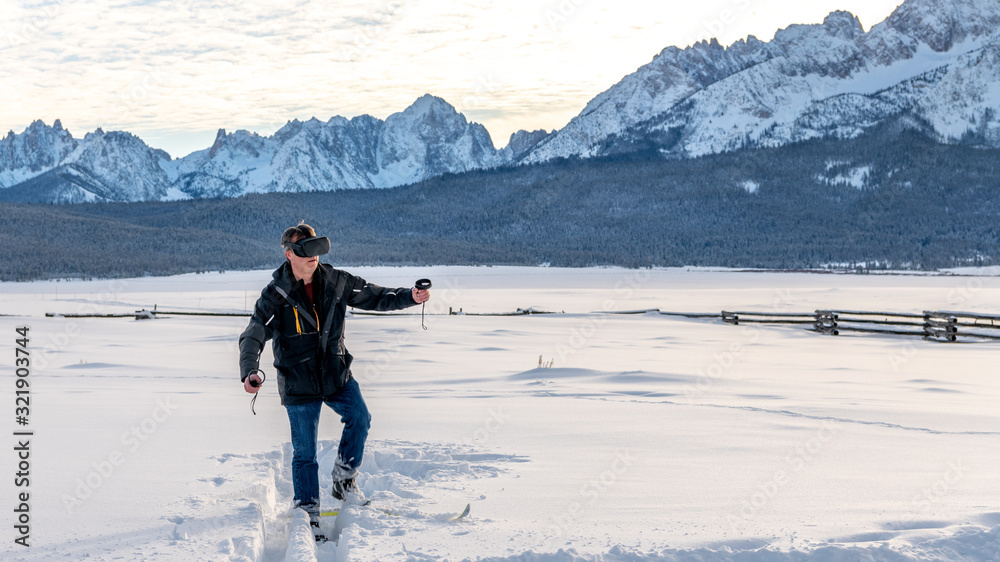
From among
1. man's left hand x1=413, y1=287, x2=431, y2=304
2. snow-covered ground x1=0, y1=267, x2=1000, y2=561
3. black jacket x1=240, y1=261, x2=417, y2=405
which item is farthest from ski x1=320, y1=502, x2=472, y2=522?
man's left hand x1=413, y1=287, x2=431, y2=304

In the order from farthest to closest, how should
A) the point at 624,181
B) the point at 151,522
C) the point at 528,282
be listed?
the point at 624,181 → the point at 528,282 → the point at 151,522

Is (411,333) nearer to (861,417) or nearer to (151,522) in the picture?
(861,417)

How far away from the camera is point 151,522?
490cm

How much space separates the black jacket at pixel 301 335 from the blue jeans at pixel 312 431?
0.09 metres

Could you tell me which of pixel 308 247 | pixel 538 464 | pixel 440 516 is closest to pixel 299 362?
pixel 308 247

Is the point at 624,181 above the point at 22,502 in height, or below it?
above

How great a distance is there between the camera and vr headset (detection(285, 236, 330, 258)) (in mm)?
4789

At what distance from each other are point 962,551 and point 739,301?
43.6 meters

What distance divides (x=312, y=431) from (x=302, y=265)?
1.09m

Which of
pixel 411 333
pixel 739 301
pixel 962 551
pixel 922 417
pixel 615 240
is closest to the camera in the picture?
pixel 962 551

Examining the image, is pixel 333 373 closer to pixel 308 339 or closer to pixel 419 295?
pixel 308 339

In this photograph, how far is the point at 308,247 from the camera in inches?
189

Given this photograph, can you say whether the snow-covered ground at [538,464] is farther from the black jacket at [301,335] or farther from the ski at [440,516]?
the black jacket at [301,335]

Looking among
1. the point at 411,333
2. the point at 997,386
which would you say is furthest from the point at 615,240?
the point at 997,386
